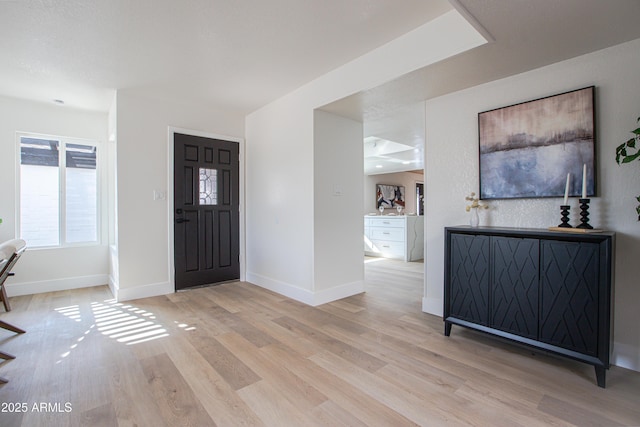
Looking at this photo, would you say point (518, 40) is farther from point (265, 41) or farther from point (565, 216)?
point (265, 41)

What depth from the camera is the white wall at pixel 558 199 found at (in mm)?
2010

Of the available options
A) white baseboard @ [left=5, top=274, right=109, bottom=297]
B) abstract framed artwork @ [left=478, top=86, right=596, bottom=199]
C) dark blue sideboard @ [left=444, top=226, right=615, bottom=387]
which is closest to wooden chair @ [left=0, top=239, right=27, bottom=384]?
white baseboard @ [left=5, top=274, right=109, bottom=297]

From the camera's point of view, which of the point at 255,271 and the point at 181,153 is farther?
the point at 255,271

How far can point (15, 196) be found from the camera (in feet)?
12.6

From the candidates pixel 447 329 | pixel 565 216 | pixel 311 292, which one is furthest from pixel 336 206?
pixel 565 216

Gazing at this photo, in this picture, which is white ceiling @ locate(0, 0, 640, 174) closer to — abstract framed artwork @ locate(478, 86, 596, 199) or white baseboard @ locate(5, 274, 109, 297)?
abstract framed artwork @ locate(478, 86, 596, 199)

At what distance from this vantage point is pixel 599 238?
1792mm

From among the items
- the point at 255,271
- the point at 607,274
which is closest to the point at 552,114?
the point at 607,274

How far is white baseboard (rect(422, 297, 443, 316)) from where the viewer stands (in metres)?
3.01

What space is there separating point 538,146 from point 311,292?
100.0 inches

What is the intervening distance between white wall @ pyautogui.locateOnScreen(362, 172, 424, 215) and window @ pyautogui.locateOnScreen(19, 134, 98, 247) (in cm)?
645

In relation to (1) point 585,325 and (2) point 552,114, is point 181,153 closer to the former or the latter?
(2) point 552,114

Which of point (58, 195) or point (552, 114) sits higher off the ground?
point (552, 114)

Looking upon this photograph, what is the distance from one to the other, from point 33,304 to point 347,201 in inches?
152
